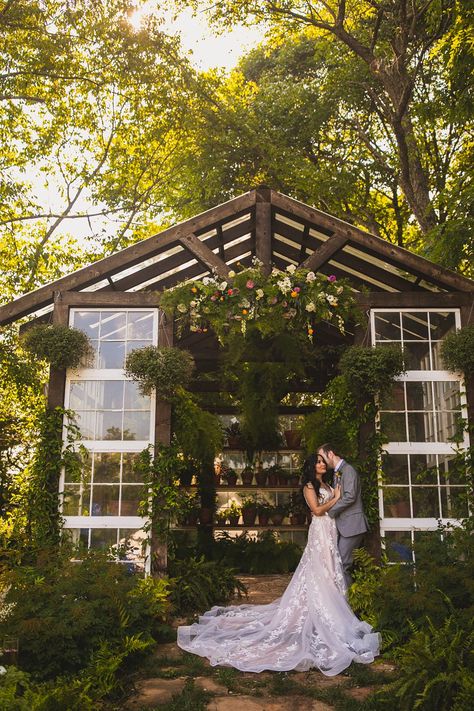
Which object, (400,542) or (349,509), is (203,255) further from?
(400,542)

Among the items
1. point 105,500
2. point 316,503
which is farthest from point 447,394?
point 105,500

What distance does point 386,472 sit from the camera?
7230 mm

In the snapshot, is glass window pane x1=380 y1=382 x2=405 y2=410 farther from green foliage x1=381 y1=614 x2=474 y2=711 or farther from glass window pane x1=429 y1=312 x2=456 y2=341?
green foliage x1=381 y1=614 x2=474 y2=711

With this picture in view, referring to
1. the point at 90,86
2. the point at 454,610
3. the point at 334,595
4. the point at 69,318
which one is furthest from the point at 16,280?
the point at 454,610

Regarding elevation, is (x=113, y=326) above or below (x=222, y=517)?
above

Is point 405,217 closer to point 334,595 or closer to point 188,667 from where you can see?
point 334,595

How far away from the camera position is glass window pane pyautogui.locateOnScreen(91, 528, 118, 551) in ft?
23.2

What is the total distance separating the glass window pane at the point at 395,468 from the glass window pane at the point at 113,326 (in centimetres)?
317

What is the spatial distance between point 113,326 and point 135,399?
0.88 m

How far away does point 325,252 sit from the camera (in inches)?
295

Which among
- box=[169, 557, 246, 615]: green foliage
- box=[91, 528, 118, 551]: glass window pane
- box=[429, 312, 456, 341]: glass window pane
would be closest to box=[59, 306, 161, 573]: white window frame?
box=[91, 528, 118, 551]: glass window pane

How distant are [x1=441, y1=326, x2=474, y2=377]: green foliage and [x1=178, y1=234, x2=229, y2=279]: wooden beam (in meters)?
2.48

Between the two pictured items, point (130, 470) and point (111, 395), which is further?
point (111, 395)

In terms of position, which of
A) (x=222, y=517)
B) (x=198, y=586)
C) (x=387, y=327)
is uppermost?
(x=387, y=327)
